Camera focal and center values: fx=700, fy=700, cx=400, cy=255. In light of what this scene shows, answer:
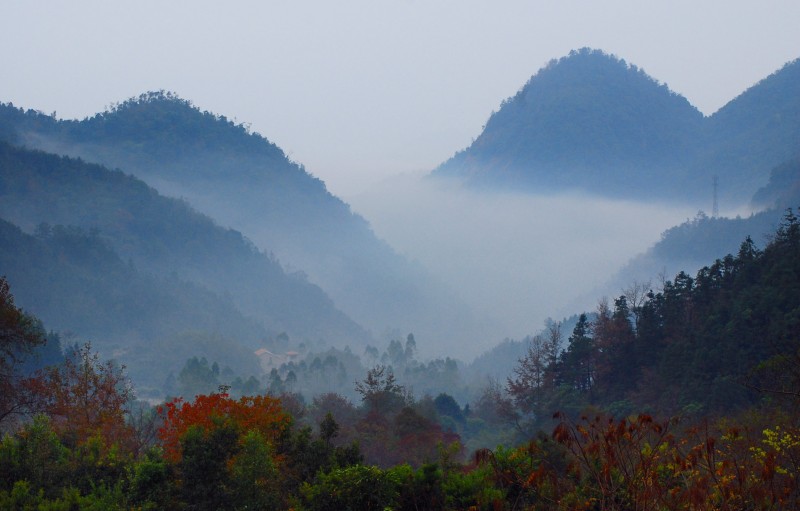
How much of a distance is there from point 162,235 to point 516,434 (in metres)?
149

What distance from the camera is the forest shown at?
7.95m

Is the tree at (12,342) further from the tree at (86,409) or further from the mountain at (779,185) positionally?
the mountain at (779,185)

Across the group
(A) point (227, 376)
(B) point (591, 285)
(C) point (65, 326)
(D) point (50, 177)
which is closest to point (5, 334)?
(A) point (227, 376)

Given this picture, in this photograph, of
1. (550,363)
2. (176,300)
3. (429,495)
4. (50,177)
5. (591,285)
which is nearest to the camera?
(429,495)

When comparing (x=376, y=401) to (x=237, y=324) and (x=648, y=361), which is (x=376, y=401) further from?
(x=237, y=324)

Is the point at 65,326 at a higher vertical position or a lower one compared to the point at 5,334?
higher

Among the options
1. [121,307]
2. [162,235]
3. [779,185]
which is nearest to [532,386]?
[121,307]

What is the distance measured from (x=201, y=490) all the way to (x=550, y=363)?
36268 mm

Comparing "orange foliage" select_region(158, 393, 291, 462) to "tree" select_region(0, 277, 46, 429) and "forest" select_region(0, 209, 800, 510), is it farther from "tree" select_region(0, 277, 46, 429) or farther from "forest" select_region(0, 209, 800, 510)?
"tree" select_region(0, 277, 46, 429)

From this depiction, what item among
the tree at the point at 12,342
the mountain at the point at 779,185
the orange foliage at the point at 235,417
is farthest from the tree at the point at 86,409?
the mountain at the point at 779,185

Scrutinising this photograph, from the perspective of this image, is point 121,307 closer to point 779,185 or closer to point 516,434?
point 516,434

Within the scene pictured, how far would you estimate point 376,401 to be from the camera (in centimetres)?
4188

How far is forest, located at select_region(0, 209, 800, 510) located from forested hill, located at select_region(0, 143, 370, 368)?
113 m

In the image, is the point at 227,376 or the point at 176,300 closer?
the point at 227,376
